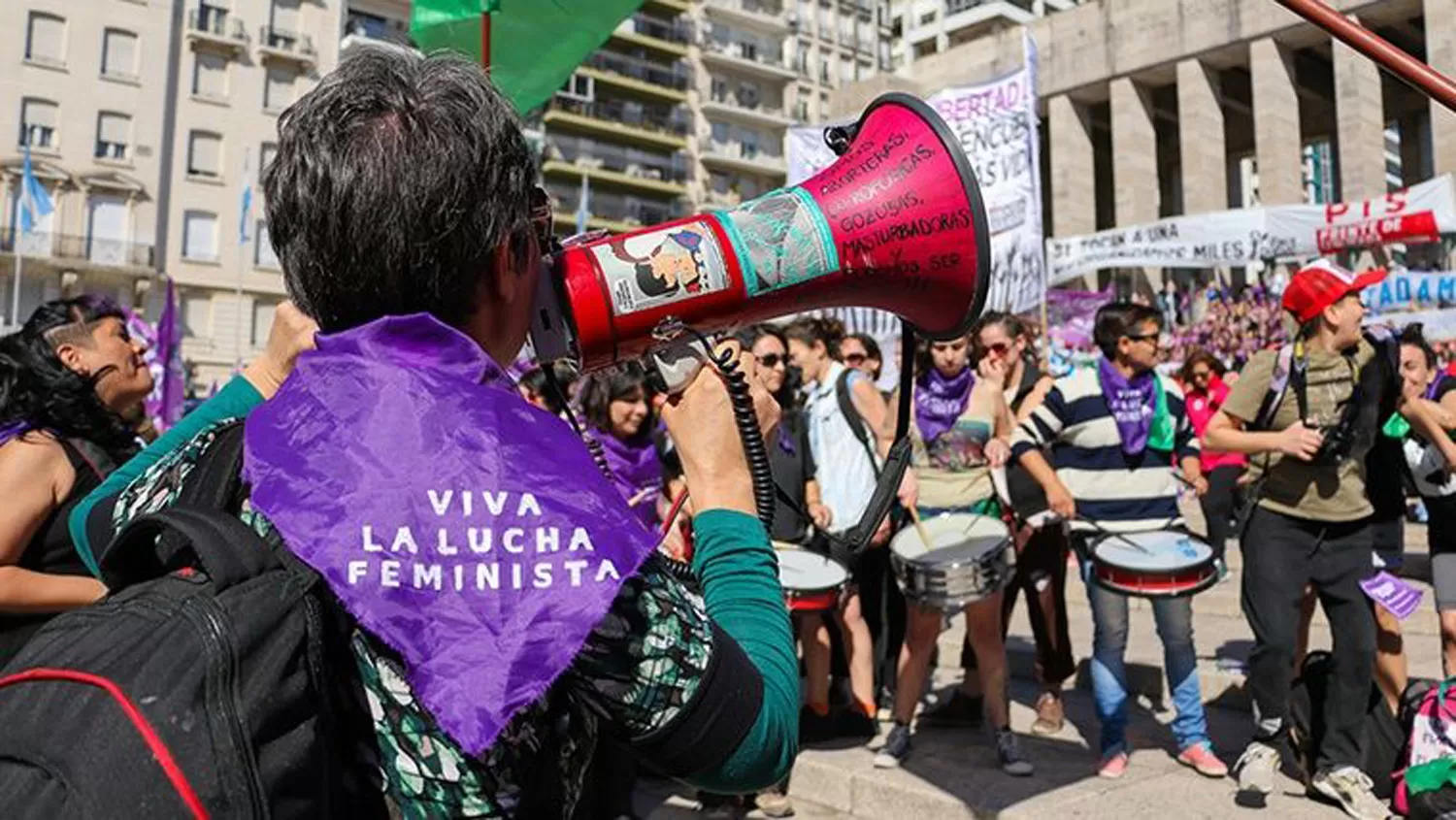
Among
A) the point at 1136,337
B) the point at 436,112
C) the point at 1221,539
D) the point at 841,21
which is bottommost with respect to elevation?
the point at 1221,539

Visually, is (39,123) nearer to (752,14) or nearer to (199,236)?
(199,236)

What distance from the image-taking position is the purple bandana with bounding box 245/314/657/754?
0.89 meters

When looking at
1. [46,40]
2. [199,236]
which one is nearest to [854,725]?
[199,236]

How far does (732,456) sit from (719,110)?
5757 cm

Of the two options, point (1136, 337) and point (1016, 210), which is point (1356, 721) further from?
point (1016, 210)

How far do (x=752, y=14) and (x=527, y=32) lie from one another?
2307 inches

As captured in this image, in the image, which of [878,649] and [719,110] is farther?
[719,110]

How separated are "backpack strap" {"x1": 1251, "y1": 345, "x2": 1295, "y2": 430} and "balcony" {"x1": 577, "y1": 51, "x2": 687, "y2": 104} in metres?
51.7

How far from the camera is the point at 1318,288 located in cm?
412

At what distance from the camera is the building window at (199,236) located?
3834 cm

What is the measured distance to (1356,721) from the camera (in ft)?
13.1

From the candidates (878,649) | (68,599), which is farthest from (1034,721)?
(68,599)

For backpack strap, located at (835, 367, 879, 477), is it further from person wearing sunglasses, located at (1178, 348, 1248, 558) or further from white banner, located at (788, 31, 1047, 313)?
white banner, located at (788, 31, 1047, 313)

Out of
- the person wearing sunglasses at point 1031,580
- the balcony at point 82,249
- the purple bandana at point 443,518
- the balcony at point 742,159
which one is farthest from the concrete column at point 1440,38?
the balcony at point 82,249
